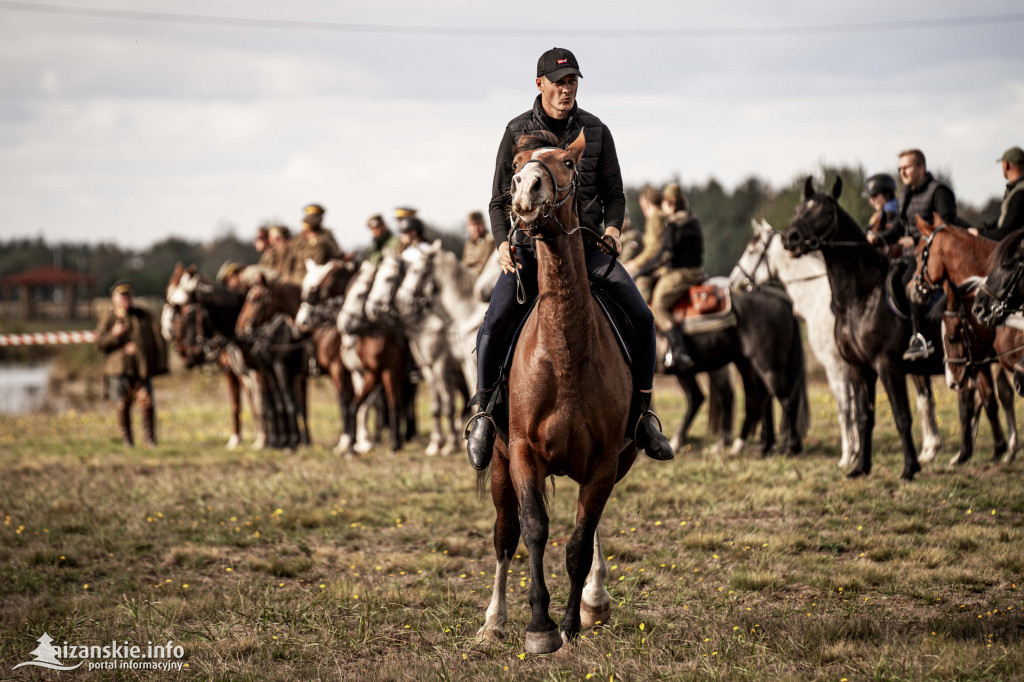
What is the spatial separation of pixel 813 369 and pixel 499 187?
57.4 ft

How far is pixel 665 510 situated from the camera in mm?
8141

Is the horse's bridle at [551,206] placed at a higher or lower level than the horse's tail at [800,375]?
higher

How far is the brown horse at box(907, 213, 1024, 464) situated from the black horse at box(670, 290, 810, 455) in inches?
105

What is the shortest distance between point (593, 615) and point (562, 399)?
1.45m

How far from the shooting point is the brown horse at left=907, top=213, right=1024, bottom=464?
313 inches

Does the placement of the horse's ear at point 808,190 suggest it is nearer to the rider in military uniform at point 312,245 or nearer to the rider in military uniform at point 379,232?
the rider in military uniform at point 379,232

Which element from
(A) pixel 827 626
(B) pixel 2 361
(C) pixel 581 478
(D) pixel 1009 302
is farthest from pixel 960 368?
(B) pixel 2 361

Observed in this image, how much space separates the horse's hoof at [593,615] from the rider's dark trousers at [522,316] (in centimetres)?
130

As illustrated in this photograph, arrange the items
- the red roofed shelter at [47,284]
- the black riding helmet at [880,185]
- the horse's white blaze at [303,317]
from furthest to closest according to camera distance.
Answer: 1. the red roofed shelter at [47,284]
2. the horse's white blaze at [303,317]
3. the black riding helmet at [880,185]

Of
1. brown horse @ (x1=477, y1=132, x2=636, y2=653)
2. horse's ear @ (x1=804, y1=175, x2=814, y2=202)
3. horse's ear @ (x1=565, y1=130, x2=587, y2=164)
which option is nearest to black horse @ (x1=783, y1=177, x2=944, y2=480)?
horse's ear @ (x1=804, y1=175, x2=814, y2=202)

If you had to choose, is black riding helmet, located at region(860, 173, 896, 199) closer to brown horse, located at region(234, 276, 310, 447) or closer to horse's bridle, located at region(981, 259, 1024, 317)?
horse's bridle, located at region(981, 259, 1024, 317)

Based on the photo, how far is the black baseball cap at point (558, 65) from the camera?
16.6 feet

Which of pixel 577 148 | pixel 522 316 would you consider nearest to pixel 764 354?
pixel 522 316

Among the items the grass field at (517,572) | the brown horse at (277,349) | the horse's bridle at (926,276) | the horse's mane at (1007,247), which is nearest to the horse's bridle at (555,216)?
the grass field at (517,572)
